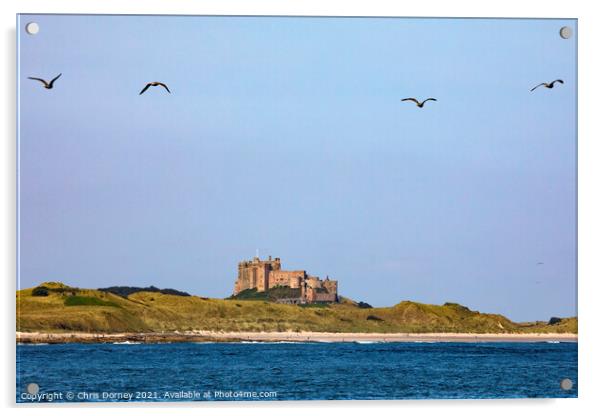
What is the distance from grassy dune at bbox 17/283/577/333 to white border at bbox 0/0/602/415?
2.70 ft

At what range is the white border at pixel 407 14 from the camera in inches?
818

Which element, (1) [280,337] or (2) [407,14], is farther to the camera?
(1) [280,337]

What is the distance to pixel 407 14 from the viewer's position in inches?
850

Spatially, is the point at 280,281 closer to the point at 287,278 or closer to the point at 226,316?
the point at 287,278

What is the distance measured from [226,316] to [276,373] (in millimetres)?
5088

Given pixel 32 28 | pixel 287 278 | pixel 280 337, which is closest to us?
pixel 32 28

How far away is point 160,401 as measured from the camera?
20.9 meters

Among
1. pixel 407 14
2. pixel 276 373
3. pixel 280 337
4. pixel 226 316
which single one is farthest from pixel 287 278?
pixel 407 14

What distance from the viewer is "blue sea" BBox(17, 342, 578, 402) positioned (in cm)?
2131

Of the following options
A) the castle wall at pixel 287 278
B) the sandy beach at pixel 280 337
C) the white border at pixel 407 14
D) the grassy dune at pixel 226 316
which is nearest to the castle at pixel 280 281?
the castle wall at pixel 287 278
